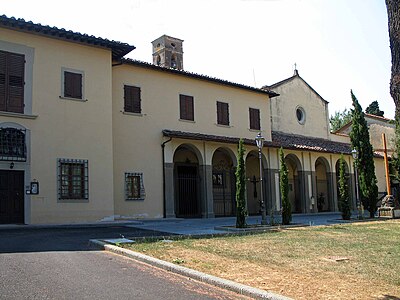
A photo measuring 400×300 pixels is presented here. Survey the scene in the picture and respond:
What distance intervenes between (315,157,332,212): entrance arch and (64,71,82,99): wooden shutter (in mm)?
17848

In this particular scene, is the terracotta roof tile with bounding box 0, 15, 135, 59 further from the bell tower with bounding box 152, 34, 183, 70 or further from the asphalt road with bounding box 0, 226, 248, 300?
the bell tower with bounding box 152, 34, 183, 70

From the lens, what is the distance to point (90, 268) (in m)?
7.86

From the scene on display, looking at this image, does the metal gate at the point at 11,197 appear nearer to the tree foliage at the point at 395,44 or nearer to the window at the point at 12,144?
the window at the point at 12,144

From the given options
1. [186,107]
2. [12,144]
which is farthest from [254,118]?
[12,144]

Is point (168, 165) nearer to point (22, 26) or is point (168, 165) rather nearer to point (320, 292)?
point (22, 26)

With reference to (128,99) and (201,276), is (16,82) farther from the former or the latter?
(201,276)

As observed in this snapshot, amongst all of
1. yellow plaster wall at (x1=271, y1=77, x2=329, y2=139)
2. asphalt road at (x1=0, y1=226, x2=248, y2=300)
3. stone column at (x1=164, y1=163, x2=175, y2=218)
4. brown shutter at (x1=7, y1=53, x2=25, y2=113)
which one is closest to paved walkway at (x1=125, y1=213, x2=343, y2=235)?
stone column at (x1=164, y1=163, x2=175, y2=218)

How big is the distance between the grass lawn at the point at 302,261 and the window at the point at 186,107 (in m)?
11.2

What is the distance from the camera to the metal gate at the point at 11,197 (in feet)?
53.0

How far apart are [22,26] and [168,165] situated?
29.2ft

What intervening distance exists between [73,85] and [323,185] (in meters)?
20.6

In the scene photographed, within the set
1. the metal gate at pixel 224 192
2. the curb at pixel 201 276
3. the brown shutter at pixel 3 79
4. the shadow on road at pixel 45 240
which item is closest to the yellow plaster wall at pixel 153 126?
the metal gate at pixel 224 192

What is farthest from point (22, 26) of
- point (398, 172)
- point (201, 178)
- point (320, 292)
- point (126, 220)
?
point (398, 172)

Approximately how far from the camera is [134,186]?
20.4 metres
